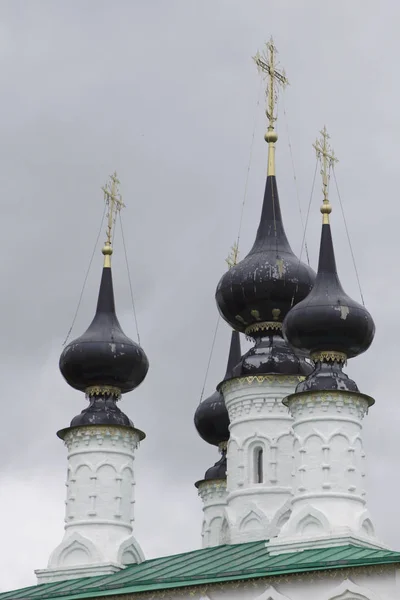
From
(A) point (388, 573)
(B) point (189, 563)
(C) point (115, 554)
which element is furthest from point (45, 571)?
(A) point (388, 573)

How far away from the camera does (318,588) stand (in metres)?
23.9

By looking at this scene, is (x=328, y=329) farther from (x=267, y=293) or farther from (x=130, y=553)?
(x=130, y=553)

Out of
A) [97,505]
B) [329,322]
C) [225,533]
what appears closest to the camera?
[329,322]

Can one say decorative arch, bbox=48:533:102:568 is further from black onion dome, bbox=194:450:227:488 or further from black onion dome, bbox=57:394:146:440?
black onion dome, bbox=194:450:227:488

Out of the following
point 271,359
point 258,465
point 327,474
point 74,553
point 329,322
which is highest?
point 271,359

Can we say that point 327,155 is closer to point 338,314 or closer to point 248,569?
point 338,314


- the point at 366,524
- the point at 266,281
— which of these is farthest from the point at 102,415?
the point at 366,524

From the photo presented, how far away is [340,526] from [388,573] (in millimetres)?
2562

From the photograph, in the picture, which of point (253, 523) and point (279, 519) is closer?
point (279, 519)

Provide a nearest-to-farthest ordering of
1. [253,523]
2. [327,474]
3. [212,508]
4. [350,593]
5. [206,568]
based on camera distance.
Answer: [350,593] → [206,568] → [327,474] → [253,523] → [212,508]

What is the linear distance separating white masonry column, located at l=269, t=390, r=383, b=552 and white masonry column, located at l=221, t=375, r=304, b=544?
200 centimetres

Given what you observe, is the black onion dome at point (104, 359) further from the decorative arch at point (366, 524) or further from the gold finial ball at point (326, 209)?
the decorative arch at point (366, 524)

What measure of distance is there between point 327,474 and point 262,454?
119 inches

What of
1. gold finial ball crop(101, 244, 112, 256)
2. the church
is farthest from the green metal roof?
gold finial ball crop(101, 244, 112, 256)
